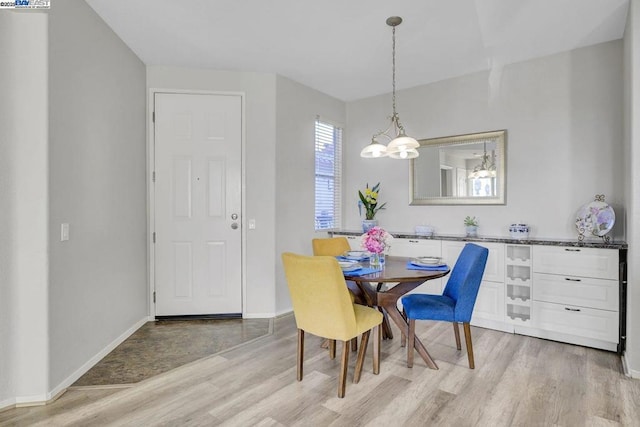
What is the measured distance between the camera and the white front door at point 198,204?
3744mm

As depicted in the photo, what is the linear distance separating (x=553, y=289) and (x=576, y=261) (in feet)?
1.04

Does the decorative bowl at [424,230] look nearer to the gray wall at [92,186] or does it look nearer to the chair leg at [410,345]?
the chair leg at [410,345]

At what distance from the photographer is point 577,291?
306cm

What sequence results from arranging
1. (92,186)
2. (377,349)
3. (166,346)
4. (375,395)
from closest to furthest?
(375,395) < (377,349) < (92,186) < (166,346)

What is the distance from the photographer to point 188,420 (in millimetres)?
1998

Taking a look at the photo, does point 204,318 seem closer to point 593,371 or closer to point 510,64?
point 593,371

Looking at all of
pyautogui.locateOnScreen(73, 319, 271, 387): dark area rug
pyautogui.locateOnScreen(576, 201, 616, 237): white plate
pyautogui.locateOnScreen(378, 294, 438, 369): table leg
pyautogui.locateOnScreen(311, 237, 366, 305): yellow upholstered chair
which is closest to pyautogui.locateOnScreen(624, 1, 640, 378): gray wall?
pyautogui.locateOnScreen(576, 201, 616, 237): white plate

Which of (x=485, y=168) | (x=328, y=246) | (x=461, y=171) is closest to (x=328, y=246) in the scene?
(x=328, y=246)

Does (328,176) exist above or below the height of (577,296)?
above

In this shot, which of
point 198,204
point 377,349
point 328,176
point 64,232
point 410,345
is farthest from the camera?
point 328,176

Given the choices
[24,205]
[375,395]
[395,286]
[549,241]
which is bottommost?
[375,395]

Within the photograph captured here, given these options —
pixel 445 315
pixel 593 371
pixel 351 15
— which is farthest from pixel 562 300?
pixel 351 15

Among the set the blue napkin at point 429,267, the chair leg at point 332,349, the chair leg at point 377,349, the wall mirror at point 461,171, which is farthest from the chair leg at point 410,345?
the wall mirror at point 461,171

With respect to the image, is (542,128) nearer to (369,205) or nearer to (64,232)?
(369,205)
